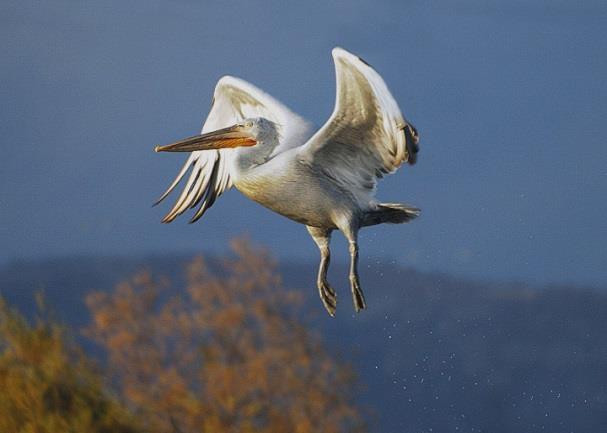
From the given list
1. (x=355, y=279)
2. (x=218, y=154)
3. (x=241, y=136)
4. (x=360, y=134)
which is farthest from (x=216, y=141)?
(x=355, y=279)

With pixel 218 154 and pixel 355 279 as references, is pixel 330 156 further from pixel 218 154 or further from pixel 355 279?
pixel 218 154

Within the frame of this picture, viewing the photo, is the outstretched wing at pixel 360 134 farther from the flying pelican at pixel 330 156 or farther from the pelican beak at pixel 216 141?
the pelican beak at pixel 216 141

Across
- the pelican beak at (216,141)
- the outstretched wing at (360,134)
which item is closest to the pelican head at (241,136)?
the pelican beak at (216,141)

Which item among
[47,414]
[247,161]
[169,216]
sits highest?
[247,161]

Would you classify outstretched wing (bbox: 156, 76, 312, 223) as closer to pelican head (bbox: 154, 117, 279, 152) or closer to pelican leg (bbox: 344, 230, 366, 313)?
pelican head (bbox: 154, 117, 279, 152)

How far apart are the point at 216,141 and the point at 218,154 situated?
0.43m

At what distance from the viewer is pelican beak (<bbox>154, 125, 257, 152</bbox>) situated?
5.23 m

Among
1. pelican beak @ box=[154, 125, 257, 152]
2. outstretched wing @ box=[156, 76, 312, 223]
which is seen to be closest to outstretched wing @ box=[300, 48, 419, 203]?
pelican beak @ box=[154, 125, 257, 152]

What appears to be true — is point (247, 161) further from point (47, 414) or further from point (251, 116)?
point (47, 414)

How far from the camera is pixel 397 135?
4.73 meters

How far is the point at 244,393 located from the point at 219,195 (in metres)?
3.16

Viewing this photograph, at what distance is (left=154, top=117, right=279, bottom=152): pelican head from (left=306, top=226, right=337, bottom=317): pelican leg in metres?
0.45

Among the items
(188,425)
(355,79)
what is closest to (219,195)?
(355,79)

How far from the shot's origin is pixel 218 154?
5715mm
